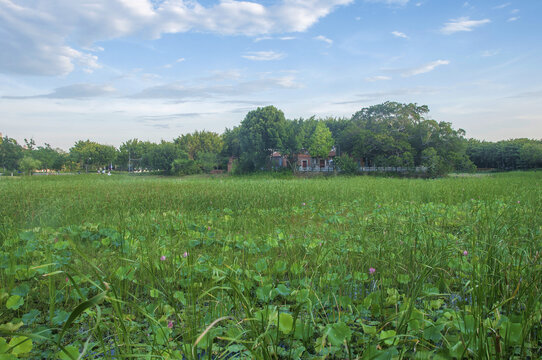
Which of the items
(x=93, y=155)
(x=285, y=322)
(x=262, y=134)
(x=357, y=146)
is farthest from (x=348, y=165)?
(x=93, y=155)

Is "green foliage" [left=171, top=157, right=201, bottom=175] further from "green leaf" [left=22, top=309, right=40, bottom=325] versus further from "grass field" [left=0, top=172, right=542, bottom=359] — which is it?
"green leaf" [left=22, top=309, right=40, bottom=325]

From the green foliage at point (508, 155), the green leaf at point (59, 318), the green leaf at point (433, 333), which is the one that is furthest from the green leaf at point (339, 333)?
the green foliage at point (508, 155)

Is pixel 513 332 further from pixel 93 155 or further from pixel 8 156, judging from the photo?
pixel 93 155

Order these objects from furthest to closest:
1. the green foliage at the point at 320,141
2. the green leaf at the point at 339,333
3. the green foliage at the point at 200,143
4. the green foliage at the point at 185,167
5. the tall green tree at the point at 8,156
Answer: the green foliage at the point at 200,143 < the tall green tree at the point at 8,156 < the green foliage at the point at 185,167 < the green foliage at the point at 320,141 < the green leaf at the point at 339,333

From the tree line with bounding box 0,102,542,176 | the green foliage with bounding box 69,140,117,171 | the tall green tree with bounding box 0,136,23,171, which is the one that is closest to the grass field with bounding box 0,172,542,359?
the tree line with bounding box 0,102,542,176

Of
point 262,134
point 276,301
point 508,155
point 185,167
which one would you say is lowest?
point 276,301

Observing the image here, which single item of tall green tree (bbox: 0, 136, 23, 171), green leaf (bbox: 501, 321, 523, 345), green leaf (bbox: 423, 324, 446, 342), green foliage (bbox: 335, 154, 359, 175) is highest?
tall green tree (bbox: 0, 136, 23, 171)

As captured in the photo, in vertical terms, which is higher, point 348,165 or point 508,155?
point 508,155

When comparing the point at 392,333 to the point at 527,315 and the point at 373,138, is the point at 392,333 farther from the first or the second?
the point at 373,138

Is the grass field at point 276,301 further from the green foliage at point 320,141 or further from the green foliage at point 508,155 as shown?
the green foliage at point 508,155

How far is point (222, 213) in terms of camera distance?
6.12 meters

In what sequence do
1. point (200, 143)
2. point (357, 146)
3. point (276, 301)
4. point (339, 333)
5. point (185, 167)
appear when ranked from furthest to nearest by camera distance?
point (200, 143)
point (185, 167)
point (357, 146)
point (276, 301)
point (339, 333)

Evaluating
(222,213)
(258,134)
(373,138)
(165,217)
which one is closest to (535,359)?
(165,217)

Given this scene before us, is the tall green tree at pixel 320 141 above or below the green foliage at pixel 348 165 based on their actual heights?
above
